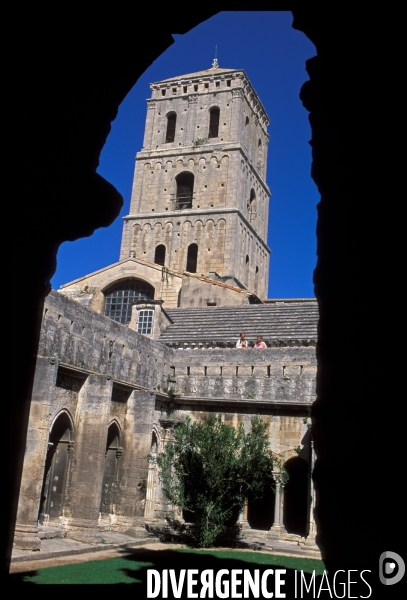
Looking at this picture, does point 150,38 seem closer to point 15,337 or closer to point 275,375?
point 15,337

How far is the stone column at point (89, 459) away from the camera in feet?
49.7

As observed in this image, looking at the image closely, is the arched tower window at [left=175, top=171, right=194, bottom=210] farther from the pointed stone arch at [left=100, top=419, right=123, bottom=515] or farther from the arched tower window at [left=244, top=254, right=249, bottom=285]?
the pointed stone arch at [left=100, top=419, right=123, bottom=515]

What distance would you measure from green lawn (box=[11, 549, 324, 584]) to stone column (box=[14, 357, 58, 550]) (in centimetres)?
150

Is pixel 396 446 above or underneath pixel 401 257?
underneath

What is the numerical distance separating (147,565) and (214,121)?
36.6 meters

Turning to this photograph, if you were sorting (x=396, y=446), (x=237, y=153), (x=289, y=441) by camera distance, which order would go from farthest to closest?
A: (x=237, y=153)
(x=289, y=441)
(x=396, y=446)

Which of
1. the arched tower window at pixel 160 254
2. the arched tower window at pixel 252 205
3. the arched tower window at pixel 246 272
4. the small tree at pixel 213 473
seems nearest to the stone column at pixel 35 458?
the small tree at pixel 213 473

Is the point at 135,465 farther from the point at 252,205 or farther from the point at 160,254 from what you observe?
the point at 252,205

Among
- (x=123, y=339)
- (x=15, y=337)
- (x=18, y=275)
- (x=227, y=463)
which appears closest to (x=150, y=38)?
(x=18, y=275)

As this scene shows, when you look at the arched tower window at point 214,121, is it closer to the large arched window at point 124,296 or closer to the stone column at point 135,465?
the large arched window at point 124,296

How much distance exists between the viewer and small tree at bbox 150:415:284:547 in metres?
15.6

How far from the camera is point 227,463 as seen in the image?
1564cm

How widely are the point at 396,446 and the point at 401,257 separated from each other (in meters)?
0.81

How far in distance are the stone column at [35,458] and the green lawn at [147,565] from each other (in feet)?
4.91
